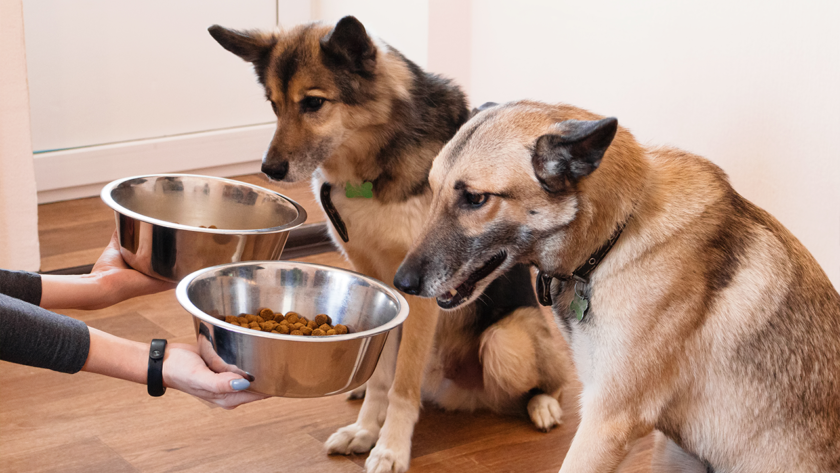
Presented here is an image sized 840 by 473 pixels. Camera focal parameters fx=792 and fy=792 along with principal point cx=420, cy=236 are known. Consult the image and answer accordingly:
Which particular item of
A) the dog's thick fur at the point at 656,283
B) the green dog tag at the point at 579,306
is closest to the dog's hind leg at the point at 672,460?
the dog's thick fur at the point at 656,283

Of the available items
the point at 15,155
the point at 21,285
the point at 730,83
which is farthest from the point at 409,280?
the point at 15,155

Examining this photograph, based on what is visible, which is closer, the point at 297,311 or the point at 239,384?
the point at 239,384

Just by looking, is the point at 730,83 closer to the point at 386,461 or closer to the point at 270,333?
the point at 386,461

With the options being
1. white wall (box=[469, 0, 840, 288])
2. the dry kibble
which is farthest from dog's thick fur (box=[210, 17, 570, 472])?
white wall (box=[469, 0, 840, 288])

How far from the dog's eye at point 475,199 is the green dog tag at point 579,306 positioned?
264 mm

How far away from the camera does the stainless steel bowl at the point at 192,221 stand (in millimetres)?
1774

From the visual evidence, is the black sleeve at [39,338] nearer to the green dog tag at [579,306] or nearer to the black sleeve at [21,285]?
the black sleeve at [21,285]

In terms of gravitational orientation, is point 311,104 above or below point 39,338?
above

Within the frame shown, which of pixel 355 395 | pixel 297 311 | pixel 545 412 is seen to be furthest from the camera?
pixel 355 395

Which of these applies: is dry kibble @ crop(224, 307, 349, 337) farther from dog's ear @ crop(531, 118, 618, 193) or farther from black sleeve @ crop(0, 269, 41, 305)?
dog's ear @ crop(531, 118, 618, 193)

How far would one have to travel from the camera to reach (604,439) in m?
1.47

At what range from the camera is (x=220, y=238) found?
69.7 inches

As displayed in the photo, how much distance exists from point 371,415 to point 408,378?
0.57 feet

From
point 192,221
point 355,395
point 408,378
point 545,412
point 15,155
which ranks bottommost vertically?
point 355,395
